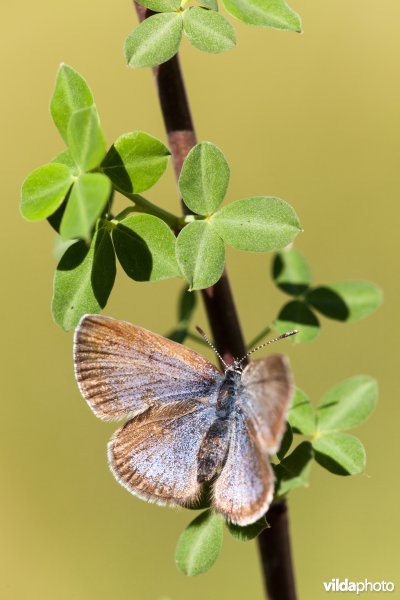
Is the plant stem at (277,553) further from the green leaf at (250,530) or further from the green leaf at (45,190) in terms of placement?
the green leaf at (45,190)

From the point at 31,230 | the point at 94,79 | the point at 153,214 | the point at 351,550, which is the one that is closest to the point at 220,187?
the point at 153,214

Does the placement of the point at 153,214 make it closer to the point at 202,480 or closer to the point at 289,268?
the point at 202,480

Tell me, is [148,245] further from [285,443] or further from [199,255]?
[285,443]

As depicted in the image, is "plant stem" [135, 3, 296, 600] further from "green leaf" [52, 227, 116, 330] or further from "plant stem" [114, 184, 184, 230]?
"green leaf" [52, 227, 116, 330]

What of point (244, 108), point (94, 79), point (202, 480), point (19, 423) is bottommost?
point (19, 423)

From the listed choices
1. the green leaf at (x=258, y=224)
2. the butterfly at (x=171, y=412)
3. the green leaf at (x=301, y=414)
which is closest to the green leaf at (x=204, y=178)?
the green leaf at (x=258, y=224)

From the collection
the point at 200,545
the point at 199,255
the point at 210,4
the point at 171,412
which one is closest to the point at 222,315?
the point at 199,255
